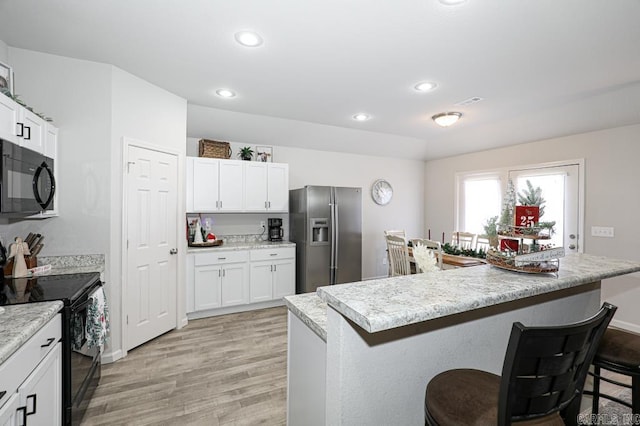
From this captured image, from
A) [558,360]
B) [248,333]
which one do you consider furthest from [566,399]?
[248,333]

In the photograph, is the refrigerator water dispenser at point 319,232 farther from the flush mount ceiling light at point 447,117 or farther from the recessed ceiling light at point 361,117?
the flush mount ceiling light at point 447,117

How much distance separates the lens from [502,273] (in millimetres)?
1438

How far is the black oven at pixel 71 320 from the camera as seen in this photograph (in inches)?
66.9

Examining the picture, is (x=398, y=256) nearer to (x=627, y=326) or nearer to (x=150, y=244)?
(x=627, y=326)

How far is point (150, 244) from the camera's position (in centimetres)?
309

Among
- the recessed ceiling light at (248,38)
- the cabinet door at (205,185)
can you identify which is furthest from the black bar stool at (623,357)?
the cabinet door at (205,185)

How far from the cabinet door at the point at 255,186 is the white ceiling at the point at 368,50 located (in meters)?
0.78

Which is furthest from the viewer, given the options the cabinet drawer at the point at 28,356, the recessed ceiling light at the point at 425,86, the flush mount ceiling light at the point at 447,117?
the flush mount ceiling light at the point at 447,117

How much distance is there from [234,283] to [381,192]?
10.8ft

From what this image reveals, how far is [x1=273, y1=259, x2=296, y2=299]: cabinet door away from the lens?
13.9ft

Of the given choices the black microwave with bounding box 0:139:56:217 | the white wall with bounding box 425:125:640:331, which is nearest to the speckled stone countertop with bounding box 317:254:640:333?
the black microwave with bounding box 0:139:56:217

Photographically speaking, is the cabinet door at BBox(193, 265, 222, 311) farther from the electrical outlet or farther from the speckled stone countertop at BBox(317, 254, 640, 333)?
the electrical outlet

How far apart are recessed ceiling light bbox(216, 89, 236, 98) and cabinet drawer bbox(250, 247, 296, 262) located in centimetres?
197

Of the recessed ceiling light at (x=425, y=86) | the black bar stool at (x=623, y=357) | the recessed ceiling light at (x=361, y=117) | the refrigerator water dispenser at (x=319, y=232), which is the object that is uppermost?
the recessed ceiling light at (x=361, y=117)
